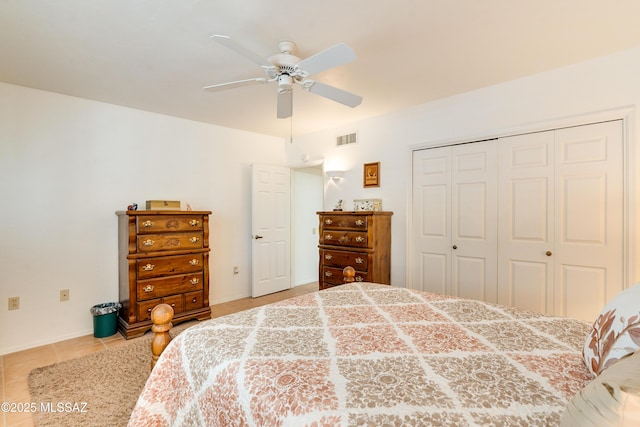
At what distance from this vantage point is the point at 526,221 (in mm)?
2746

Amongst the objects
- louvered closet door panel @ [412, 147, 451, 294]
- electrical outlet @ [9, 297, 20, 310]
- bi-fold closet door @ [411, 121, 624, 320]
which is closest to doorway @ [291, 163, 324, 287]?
louvered closet door panel @ [412, 147, 451, 294]

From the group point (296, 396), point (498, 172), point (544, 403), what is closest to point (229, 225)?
point (498, 172)

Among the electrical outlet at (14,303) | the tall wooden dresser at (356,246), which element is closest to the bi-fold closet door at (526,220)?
the tall wooden dresser at (356,246)

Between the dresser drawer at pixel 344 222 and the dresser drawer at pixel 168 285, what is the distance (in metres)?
1.61

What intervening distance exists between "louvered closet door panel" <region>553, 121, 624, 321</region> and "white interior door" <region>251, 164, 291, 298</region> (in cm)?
339

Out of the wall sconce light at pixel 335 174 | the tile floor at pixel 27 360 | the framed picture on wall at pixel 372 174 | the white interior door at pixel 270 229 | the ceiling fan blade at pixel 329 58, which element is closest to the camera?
the ceiling fan blade at pixel 329 58

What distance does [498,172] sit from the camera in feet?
9.52

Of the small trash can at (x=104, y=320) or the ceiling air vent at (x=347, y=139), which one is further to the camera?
the ceiling air vent at (x=347, y=139)

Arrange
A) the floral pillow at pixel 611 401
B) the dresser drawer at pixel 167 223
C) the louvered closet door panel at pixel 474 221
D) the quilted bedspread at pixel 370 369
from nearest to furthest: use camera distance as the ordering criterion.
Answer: the floral pillow at pixel 611 401 < the quilted bedspread at pixel 370 369 < the louvered closet door panel at pixel 474 221 < the dresser drawer at pixel 167 223

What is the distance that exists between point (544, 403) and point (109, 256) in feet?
12.7

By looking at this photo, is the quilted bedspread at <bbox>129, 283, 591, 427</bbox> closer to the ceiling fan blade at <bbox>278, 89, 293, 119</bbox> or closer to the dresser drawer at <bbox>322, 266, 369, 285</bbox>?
the ceiling fan blade at <bbox>278, 89, 293, 119</bbox>

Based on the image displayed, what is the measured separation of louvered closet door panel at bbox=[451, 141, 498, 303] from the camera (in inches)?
116

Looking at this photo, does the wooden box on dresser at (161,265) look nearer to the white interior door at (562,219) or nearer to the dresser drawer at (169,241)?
the dresser drawer at (169,241)

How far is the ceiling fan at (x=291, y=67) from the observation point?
5.47 ft
